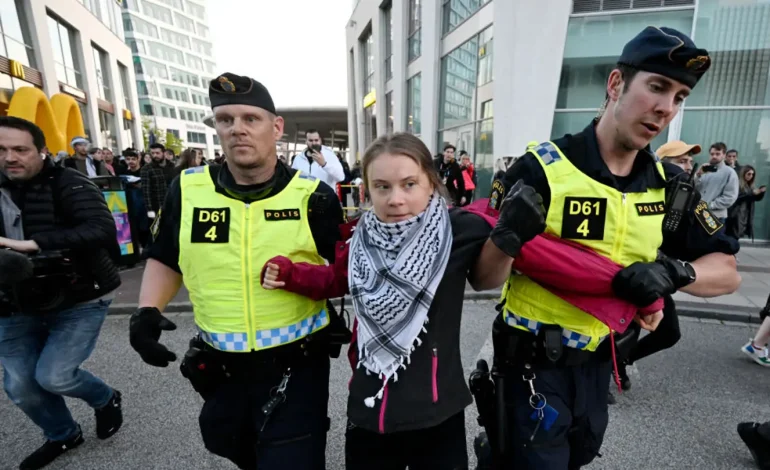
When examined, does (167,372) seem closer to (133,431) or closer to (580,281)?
(133,431)

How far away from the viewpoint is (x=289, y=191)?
65.9 inches

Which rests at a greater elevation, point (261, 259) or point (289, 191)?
point (289, 191)

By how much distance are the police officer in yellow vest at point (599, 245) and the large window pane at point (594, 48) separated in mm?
8410

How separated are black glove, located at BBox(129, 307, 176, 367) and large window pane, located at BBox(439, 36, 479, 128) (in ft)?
35.6

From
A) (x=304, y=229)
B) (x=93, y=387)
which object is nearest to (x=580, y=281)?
(x=304, y=229)

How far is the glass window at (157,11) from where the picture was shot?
4984 centimetres

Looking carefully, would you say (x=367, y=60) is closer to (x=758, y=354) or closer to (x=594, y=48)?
(x=594, y=48)

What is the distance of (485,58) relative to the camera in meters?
10.1

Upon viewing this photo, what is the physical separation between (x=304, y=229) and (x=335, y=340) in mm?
522

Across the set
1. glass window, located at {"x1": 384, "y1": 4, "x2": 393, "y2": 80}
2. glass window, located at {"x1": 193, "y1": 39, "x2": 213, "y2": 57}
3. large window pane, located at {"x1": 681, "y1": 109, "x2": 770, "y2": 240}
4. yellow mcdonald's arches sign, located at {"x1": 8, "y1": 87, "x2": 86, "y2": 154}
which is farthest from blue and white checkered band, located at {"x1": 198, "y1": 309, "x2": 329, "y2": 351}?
glass window, located at {"x1": 193, "y1": 39, "x2": 213, "y2": 57}

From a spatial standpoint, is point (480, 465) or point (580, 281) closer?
point (580, 281)

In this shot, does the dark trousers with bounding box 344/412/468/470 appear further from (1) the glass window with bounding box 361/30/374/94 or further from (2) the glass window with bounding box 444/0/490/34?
(1) the glass window with bounding box 361/30/374/94

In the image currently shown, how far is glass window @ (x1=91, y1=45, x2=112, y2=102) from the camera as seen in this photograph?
22.4 meters

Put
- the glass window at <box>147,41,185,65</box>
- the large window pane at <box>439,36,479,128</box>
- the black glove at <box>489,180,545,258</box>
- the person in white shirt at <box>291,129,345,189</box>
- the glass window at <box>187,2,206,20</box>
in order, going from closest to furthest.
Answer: the black glove at <box>489,180,545,258</box> → the person in white shirt at <box>291,129,345,189</box> → the large window pane at <box>439,36,479,128</box> → the glass window at <box>147,41,185,65</box> → the glass window at <box>187,2,206,20</box>
